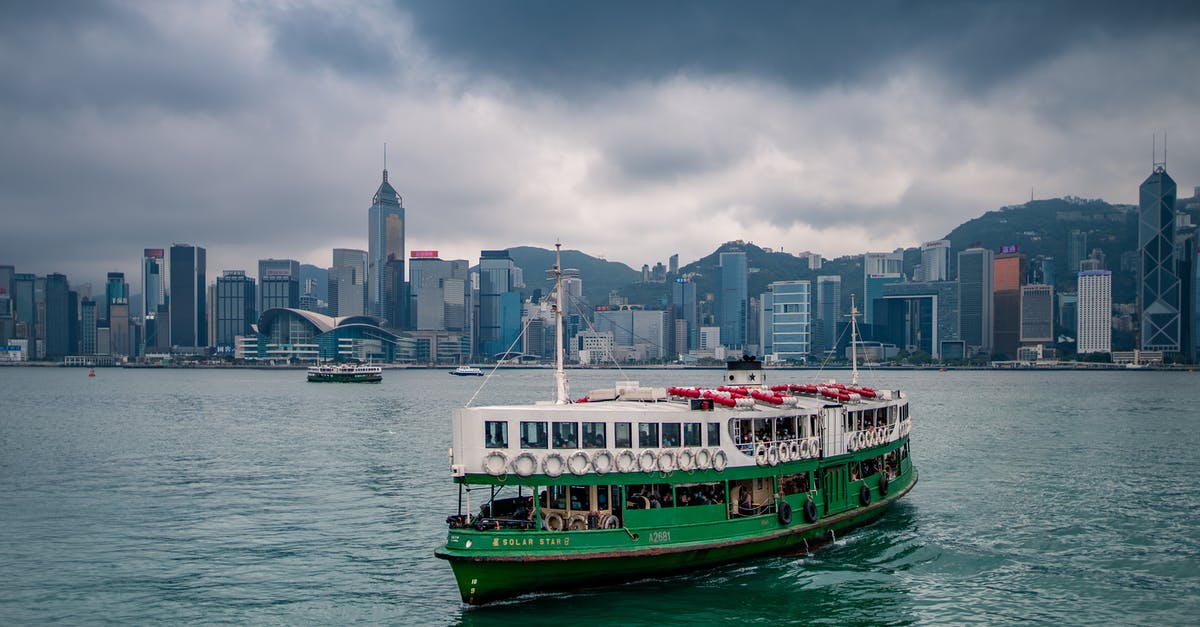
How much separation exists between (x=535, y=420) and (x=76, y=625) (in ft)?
41.6

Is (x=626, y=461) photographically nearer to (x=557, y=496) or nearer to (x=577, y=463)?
(x=577, y=463)

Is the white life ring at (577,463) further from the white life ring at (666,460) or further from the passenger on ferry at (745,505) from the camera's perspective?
the passenger on ferry at (745,505)

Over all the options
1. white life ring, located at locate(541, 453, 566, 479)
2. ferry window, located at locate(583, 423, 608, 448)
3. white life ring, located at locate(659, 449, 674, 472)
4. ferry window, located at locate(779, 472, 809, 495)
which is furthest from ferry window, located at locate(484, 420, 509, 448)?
ferry window, located at locate(779, 472, 809, 495)

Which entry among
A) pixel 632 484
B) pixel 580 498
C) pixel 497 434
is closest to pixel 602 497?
pixel 580 498

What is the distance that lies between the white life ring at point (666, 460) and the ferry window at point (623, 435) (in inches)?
34.8

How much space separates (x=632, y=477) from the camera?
2419cm

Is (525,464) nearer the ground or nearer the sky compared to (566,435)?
nearer the ground

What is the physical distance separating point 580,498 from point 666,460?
253 centimetres

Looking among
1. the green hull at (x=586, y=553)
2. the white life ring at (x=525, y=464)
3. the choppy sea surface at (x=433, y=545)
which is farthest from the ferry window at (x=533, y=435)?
the choppy sea surface at (x=433, y=545)

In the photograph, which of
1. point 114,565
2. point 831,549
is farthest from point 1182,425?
point 114,565

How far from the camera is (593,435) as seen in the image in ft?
79.1

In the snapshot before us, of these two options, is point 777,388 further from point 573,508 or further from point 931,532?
point 573,508

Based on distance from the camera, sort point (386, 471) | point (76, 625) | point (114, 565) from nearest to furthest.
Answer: point (76, 625) < point (114, 565) < point (386, 471)

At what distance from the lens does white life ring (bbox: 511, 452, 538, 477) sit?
2333 centimetres
